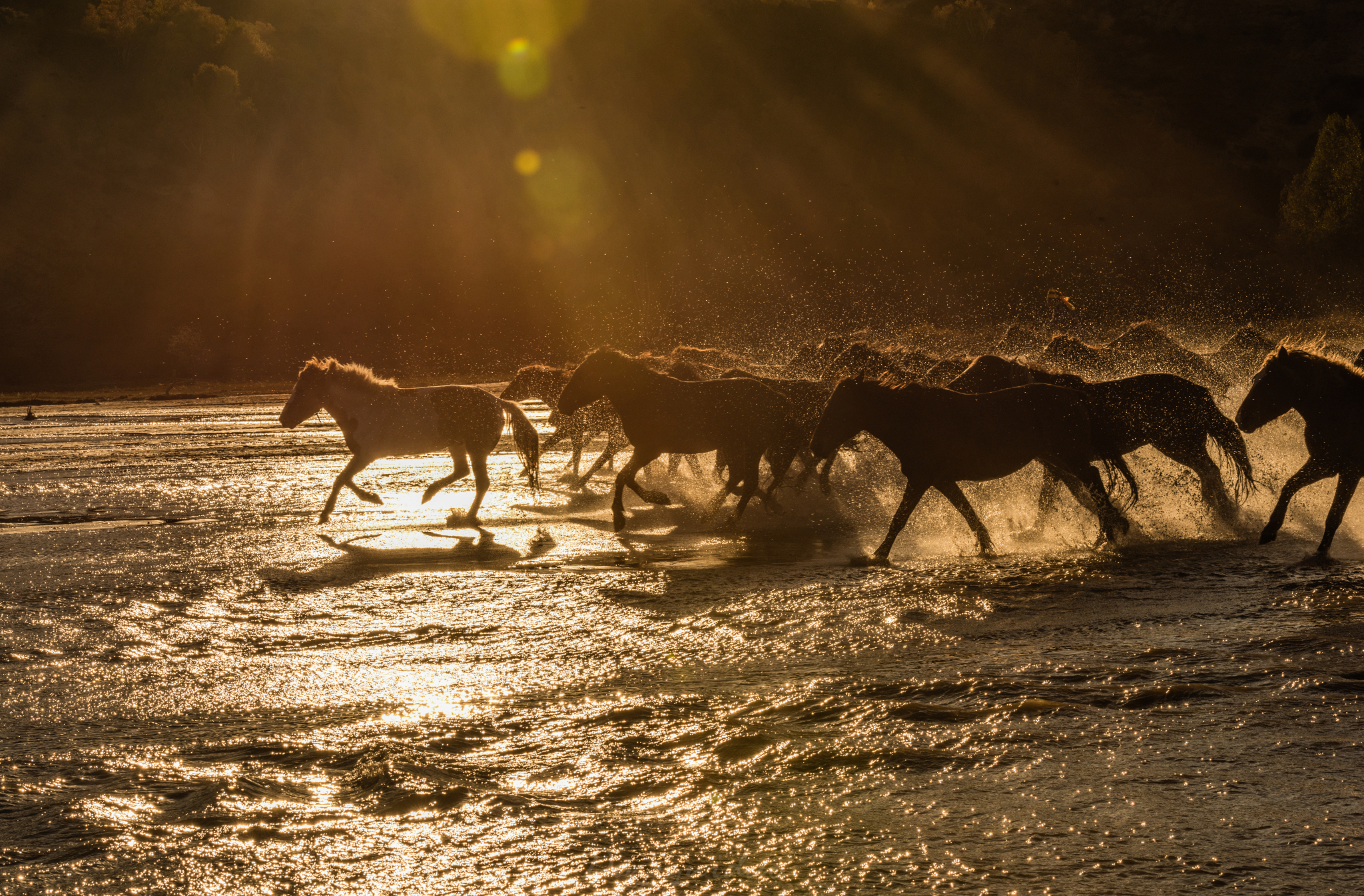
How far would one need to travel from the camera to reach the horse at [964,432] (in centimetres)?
→ 982

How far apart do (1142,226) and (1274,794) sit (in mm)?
88313

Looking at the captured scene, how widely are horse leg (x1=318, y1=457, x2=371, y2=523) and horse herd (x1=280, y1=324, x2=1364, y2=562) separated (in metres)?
0.03

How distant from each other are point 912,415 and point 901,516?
0.86 metres

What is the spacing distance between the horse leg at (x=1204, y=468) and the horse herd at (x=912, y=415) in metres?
0.02

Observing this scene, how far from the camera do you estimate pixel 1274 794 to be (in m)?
4.26

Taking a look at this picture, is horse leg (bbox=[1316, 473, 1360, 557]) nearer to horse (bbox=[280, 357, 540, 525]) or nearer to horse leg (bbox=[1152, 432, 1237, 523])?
horse leg (bbox=[1152, 432, 1237, 523])

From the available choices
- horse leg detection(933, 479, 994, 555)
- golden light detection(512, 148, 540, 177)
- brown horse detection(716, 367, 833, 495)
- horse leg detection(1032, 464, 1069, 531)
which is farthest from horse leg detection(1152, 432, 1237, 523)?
golden light detection(512, 148, 540, 177)

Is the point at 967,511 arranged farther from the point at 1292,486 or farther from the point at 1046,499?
A: the point at 1292,486

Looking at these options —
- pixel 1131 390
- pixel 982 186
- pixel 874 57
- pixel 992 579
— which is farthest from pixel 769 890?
pixel 874 57

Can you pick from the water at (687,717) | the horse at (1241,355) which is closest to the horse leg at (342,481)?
the water at (687,717)

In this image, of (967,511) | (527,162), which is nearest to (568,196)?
(527,162)

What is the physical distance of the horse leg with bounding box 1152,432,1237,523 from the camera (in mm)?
10844

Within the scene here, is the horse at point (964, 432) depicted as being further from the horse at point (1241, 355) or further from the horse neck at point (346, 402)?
the horse at point (1241, 355)

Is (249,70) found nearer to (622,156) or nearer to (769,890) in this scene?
(622,156)
